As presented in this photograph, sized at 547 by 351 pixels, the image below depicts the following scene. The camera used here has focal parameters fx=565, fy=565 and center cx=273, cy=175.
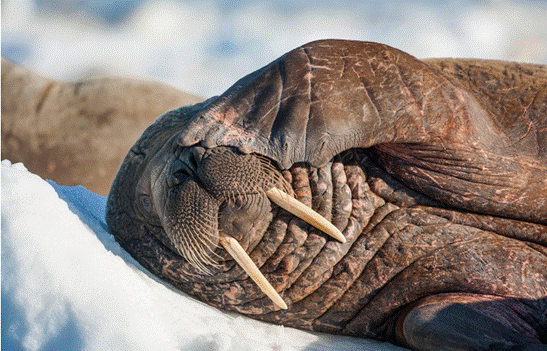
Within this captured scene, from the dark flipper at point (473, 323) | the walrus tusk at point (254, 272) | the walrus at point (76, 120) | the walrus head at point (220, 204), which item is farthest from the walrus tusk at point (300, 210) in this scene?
the walrus at point (76, 120)

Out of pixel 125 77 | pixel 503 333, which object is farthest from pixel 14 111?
pixel 503 333

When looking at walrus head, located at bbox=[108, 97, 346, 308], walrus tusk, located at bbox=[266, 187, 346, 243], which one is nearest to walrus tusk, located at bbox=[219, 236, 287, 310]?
walrus head, located at bbox=[108, 97, 346, 308]

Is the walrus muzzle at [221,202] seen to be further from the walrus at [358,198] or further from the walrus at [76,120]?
the walrus at [76,120]

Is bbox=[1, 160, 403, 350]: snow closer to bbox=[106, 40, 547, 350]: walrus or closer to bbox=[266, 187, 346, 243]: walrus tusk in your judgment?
bbox=[106, 40, 547, 350]: walrus

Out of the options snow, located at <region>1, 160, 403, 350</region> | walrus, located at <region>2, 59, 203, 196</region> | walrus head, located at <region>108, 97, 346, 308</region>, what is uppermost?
walrus head, located at <region>108, 97, 346, 308</region>

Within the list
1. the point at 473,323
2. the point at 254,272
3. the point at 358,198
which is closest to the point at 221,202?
the point at 254,272

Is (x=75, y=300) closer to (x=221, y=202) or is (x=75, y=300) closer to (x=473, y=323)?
(x=221, y=202)
